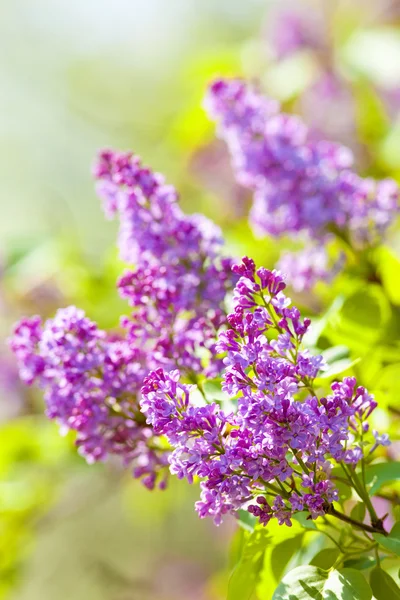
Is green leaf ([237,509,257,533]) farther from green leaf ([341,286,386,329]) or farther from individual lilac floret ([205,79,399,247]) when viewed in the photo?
individual lilac floret ([205,79,399,247])

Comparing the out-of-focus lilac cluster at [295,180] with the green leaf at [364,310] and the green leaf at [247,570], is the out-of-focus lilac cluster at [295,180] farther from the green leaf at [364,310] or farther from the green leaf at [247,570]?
the green leaf at [247,570]

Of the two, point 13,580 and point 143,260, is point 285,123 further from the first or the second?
point 13,580

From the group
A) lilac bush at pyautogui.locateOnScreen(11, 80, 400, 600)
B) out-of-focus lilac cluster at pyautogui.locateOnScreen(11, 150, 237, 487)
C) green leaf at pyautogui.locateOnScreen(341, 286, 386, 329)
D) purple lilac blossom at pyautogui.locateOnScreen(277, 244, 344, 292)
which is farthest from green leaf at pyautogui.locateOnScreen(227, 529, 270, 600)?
purple lilac blossom at pyautogui.locateOnScreen(277, 244, 344, 292)

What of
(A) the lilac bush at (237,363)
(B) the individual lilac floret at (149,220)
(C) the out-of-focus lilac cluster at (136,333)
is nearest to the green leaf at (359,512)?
(A) the lilac bush at (237,363)

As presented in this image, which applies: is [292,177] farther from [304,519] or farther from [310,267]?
[304,519]

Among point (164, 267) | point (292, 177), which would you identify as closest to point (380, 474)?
point (164, 267)

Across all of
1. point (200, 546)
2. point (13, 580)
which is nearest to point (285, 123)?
point (13, 580)
